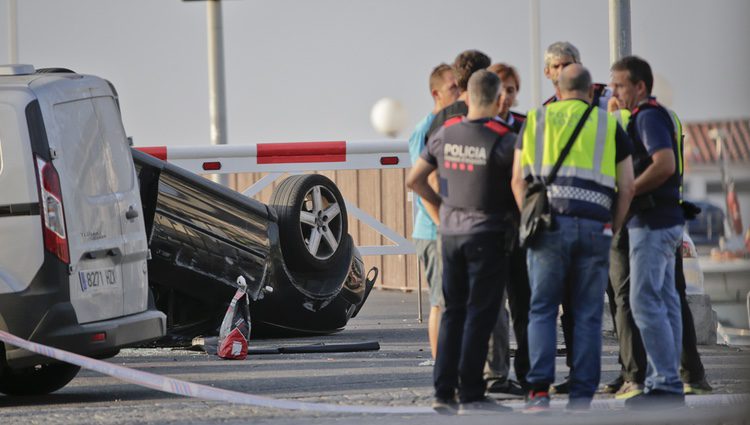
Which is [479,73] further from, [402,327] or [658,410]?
[402,327]

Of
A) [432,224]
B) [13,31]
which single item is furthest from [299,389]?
[13,31]

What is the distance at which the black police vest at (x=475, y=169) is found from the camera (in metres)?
7.20

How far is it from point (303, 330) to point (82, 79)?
3.87 meters

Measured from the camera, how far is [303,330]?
38.3 ft

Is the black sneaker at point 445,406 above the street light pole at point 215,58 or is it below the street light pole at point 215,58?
below

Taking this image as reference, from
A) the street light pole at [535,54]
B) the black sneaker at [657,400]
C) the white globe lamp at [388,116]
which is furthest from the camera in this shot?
the white globe lamp at [388,116]

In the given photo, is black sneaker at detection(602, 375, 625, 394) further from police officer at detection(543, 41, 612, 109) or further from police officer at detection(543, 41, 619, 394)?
police officer at detection(543, 41, 612, 109)

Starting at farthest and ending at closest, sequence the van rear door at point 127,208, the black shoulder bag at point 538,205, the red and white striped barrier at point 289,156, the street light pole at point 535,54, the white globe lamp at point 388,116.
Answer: the white globe lamp at point 388,116 → the street light pole at point 535,54 → the red and white striped barrier at point 289,156 → the van rear door at point 127,208 → the black shoulder bag at point 538,205

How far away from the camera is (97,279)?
8.16 meters

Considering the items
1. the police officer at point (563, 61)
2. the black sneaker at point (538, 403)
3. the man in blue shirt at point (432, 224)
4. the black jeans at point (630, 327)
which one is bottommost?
the black sneaker at point (538, 403)

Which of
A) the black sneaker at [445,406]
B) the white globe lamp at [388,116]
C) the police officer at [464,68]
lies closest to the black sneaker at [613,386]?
the black sneaker at [445,406]

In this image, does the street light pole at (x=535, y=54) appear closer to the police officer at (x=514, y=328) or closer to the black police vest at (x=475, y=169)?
the police officer at (x=514, y=328)

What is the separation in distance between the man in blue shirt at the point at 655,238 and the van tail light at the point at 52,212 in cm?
308

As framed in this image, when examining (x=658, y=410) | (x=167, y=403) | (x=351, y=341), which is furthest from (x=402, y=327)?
(x=658, y=410)
